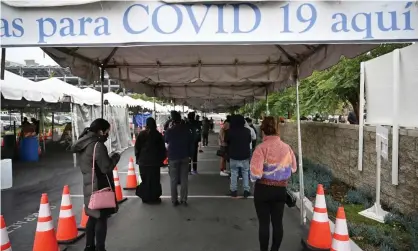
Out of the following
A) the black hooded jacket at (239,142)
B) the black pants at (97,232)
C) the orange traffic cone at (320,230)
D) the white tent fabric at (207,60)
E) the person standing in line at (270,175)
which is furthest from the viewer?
the black hooded jacket at (239,142)

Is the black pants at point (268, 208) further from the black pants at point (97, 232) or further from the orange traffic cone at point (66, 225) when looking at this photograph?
the orange traffic cone at point (66, 225)

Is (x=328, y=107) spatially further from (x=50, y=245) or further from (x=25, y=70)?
(x=25, y=70)

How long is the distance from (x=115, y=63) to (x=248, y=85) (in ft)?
18.0

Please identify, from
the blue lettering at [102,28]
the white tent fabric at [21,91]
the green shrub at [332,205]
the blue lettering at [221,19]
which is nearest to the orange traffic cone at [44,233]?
the blue lettering at [102,28]

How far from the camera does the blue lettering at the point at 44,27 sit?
3.06 metres

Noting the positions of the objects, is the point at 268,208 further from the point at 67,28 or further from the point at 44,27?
the point at 44,27

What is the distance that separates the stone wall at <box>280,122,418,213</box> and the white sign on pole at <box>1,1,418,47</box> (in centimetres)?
320

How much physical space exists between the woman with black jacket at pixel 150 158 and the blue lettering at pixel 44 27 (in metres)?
3.91

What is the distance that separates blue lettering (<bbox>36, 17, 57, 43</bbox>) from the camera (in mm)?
3061

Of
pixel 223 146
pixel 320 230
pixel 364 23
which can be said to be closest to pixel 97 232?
pixel 320 230

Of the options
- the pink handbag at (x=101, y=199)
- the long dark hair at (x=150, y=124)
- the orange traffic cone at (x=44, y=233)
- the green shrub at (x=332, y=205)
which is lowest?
the green shrub at (x=332, y=205)

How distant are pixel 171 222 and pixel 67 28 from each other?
12.6 ft

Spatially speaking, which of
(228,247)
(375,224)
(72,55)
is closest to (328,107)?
(375,224)

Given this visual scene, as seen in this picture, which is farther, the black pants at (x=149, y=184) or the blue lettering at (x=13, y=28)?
the black pants at (x=149, y=184)
